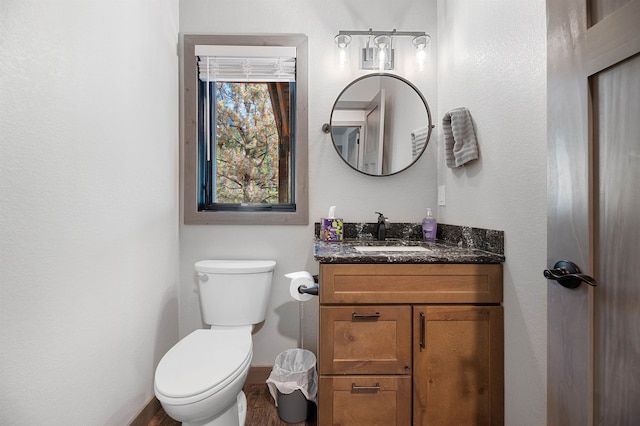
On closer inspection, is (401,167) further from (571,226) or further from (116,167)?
(116,167)

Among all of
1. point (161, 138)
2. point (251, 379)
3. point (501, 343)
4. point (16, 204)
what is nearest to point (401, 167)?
point (501, 343)

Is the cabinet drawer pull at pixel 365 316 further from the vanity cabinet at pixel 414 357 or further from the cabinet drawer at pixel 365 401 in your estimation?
the cabinet drawer at pixel 365 401

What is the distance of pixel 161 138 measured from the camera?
5.52 feet

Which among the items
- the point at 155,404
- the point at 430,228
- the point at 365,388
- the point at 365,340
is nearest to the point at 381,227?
the point at 430,228

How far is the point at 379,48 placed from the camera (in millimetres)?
1842

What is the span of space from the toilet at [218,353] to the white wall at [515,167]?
42.6 inches

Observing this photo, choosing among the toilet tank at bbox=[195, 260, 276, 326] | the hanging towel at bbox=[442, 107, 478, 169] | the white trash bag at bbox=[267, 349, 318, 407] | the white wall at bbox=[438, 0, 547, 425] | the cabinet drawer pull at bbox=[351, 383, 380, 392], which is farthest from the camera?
the toilet tank at bbox=[195, 260, 276, 326]

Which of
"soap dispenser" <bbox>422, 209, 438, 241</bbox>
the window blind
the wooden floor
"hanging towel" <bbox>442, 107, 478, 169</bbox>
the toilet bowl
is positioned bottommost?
the wooden floor

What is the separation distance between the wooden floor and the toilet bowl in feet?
0.52

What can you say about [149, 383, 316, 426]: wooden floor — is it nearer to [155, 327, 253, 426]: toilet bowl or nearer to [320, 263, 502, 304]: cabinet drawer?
[155, 327, 253, 426]: toilet bowl

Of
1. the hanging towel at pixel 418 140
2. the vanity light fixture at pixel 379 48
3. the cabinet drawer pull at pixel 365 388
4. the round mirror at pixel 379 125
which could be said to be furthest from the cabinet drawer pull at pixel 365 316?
the vanity light fixture at pixel 379 48

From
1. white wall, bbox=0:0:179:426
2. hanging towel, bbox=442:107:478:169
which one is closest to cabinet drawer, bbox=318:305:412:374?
hanging towel, bbox=442:107:478:169

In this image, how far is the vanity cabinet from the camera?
1245 mm

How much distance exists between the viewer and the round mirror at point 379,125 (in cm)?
188
